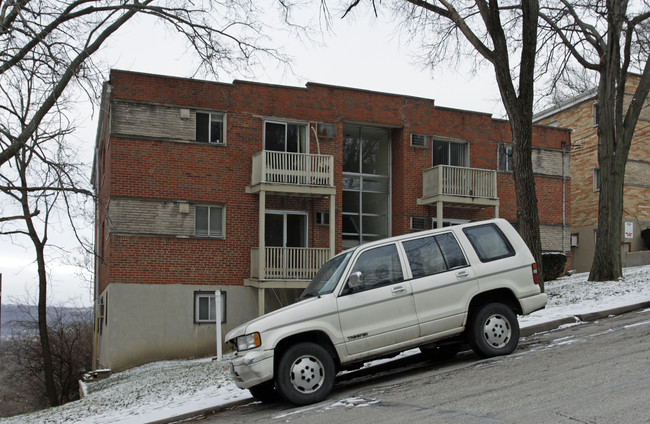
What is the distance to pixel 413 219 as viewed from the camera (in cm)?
2541

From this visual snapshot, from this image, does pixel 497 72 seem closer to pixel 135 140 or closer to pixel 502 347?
pixel 502 347

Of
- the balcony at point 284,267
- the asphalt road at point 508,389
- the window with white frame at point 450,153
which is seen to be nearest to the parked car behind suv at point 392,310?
the asphalt road at point 508,389

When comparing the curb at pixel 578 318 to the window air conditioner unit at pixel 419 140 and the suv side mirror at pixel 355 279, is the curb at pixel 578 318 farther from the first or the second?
the window air conditioner unit at pixel 419 140

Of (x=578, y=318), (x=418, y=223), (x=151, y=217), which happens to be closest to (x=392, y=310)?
(x=578, y=318)

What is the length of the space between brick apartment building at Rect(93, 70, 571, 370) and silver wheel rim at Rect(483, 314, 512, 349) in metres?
12.5

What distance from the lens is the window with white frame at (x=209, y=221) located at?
21.9 metres

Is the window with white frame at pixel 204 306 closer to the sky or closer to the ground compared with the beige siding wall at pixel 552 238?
closer to the ground

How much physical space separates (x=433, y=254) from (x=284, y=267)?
41.3ft

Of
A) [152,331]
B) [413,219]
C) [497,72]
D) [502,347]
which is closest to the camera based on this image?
[502,347]

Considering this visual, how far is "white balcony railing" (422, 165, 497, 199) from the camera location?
2483cm

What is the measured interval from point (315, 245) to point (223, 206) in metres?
3.42

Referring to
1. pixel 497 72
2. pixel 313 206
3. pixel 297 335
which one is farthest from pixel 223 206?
pixel 297 335

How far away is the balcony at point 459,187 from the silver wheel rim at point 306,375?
16654 mm

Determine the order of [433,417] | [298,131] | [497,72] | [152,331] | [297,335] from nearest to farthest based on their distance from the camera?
[433,417]
[297,335]
[497,72]
[152,331]
[298,131]
